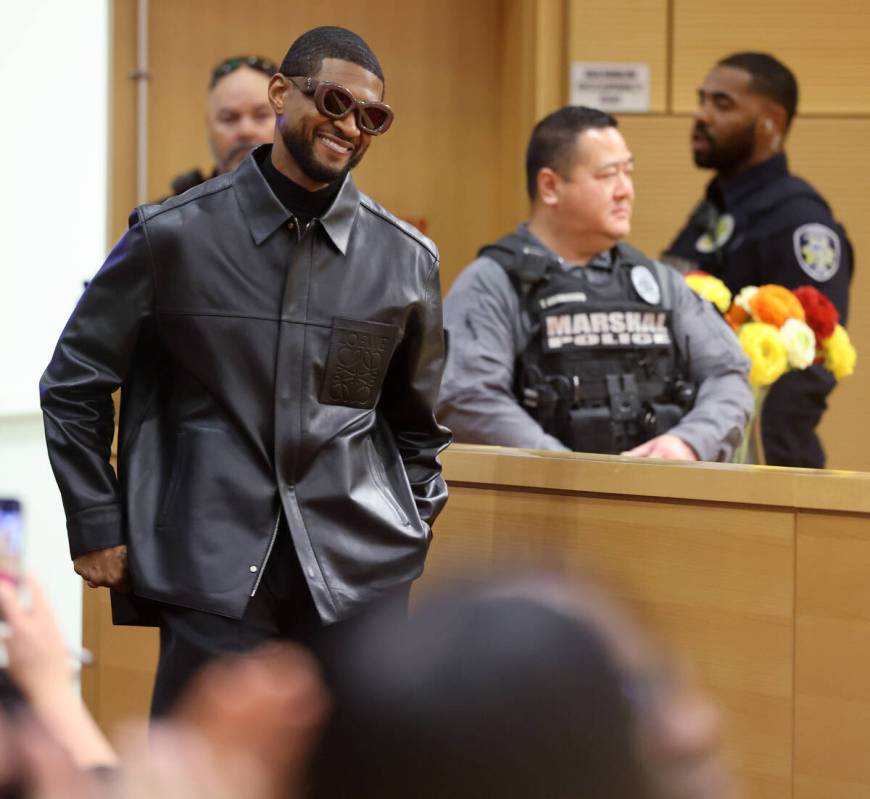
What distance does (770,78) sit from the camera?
13.2 feet

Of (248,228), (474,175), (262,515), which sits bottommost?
(262,515)

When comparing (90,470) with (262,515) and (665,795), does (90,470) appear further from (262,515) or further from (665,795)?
(665,795)

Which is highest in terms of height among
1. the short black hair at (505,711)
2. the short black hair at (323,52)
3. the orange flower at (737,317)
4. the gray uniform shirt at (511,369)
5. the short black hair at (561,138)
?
the short black hair at (561,138)

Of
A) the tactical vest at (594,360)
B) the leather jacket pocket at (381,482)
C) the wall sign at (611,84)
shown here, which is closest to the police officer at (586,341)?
the tactical vest at (594,360)

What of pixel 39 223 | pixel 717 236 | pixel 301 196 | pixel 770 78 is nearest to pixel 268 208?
pixel 301 196

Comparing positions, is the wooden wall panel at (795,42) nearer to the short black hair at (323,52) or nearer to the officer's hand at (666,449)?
the officer's hand at (666,449)

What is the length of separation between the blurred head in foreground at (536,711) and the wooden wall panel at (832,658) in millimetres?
1479

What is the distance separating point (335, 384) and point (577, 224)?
1.28 m

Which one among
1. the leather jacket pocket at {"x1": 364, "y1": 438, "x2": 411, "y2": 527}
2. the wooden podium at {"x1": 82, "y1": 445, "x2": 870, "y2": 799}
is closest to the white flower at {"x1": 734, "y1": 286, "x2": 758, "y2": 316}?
the wooden podium at {"x1": 82, "y1": 445, "x2": 870, "y2": 799}

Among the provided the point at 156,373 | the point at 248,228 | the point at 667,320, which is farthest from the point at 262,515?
the point at 667,320

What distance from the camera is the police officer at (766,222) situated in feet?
11.6

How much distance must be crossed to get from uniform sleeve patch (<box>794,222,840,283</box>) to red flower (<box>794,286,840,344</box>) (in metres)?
0.45

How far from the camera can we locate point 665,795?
75 centimetres

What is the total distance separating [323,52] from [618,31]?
2905mm
